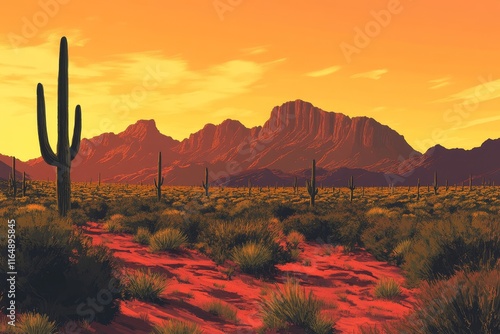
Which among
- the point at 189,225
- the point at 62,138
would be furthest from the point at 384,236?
the point at 62,138

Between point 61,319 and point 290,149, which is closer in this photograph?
point 61,319

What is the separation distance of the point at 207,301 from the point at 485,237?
21.6 feet

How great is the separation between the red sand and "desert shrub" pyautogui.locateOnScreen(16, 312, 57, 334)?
858mm

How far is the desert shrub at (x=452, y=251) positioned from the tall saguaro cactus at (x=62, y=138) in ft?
29.7

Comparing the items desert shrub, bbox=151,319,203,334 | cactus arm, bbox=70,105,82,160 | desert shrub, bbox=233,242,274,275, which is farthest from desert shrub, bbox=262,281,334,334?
cactus arm, bbox=70,105,82,160

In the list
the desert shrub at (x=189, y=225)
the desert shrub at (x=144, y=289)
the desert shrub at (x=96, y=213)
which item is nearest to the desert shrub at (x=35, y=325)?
the desert shrub at (x=144, y=289)

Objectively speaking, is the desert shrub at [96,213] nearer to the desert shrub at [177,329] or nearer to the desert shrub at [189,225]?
the desert shrub at [189,225]

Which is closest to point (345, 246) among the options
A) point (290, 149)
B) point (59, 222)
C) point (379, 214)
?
point (379, 214)

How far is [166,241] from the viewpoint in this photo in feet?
48.5

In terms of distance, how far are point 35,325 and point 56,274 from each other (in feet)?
4.73

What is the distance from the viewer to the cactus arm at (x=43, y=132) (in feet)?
41.4

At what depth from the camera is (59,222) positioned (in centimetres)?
877

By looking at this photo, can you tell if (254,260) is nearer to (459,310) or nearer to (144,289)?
(144,289)

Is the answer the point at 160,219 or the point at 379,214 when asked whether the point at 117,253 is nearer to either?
the point at 160,219
